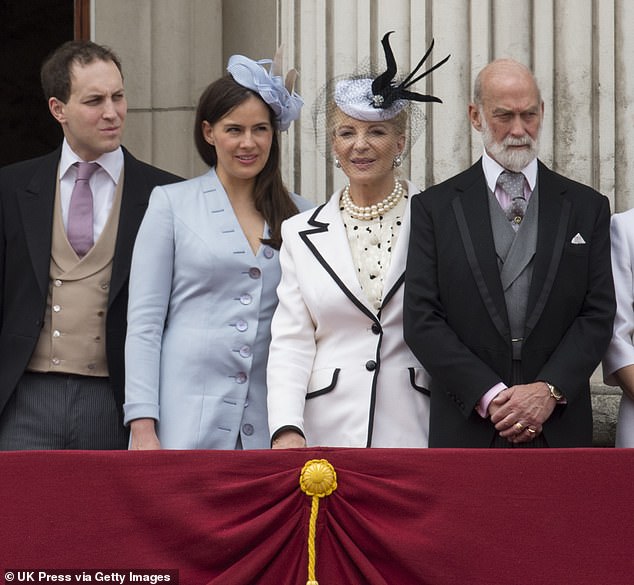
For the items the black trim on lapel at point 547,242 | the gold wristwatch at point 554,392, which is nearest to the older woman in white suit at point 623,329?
the black trim on lapel at point 547,242

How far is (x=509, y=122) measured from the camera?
451 cm

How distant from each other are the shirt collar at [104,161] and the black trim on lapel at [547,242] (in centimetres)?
141

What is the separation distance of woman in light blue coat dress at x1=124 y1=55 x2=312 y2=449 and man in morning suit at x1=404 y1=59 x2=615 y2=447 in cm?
55

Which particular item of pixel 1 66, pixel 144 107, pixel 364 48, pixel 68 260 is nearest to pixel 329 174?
pixel 364 48

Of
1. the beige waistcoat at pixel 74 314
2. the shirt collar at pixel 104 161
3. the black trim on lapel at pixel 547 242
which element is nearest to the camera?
the black trim on lapel at pixel 547 242

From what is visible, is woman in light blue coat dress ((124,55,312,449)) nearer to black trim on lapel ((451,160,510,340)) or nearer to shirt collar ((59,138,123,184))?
shirt collar ((59,138,123,184))

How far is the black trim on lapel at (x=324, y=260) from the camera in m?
4.46

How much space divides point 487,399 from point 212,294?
97 centimetres

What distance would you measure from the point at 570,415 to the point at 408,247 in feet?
2.28

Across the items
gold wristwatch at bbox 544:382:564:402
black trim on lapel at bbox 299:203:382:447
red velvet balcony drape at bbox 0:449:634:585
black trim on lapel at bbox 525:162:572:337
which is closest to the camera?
red velvet balcony drape at bbox 0:449:634:585

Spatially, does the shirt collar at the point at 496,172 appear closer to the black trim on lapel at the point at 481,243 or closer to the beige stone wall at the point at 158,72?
the black trim on lapel at the point at 481,243

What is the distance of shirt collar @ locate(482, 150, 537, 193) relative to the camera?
4520 mm

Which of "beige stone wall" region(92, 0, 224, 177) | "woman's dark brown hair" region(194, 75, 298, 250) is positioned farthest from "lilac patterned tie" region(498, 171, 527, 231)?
"beige stone wall" region(92, 0, 224, 177)

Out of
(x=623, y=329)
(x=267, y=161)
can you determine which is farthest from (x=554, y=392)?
(x=267, y=161)
